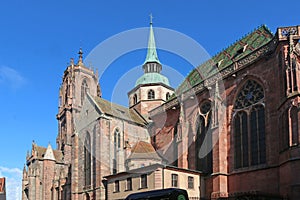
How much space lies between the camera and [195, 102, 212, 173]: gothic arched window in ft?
123

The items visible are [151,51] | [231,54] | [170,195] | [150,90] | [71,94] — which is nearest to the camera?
[170,195]

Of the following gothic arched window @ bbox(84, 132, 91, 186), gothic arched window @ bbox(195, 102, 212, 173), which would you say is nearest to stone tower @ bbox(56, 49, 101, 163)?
gothic arched window @ bbox(84, 132, 91, 186)

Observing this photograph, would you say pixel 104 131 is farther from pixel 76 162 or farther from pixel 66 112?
pixel 66 112

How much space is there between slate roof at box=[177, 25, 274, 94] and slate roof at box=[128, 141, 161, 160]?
8.34 m

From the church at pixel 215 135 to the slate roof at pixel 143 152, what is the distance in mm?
113

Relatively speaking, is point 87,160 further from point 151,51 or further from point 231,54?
point 151,51

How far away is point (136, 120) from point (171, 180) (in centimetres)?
1949

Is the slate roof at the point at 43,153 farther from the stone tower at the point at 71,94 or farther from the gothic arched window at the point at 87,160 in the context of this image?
the gothic arched window at the point at 87,160

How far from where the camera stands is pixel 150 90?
64.0 meters

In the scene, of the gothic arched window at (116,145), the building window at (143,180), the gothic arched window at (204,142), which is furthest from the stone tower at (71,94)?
Answer: the gothic arched window at (204,142)

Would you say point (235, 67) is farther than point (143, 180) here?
No

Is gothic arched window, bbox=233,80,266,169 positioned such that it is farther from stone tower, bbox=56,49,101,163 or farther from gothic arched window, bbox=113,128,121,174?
stone tower, bbox=56,49,101,163

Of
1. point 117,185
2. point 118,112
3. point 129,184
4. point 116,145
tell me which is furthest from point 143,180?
point 118,112

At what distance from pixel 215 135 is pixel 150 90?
99.4ft
